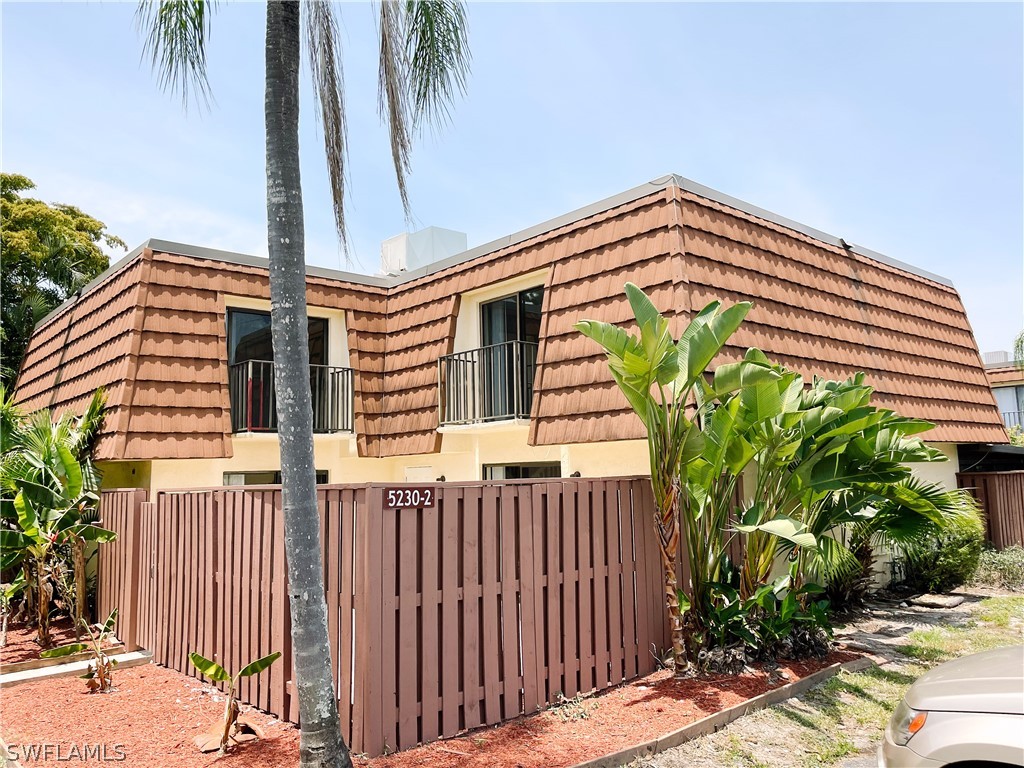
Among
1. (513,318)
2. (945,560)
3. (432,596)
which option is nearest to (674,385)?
(432,596)

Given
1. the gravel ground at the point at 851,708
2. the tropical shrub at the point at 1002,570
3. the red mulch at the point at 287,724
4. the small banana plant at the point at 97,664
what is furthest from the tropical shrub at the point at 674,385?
the tropical shrub at the point at 1002,570

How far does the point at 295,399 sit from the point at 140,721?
3.39 meters

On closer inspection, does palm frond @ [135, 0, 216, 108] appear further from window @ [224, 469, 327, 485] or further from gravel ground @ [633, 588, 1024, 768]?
window @ [224, 469, 327, 485]

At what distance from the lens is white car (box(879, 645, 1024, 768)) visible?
309 cm

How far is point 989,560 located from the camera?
12.1 meters

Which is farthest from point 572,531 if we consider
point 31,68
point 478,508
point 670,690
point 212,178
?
point 31,68

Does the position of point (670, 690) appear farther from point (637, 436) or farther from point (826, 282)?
point (826, 282)

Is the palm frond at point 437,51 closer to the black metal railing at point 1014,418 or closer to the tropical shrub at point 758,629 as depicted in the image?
the tropical shrub at point 758,629

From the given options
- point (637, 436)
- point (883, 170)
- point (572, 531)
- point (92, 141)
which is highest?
point (883, 170)

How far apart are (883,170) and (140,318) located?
1209 cm

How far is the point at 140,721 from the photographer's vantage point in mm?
5875

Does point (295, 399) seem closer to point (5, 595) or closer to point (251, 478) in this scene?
point (5, 595)

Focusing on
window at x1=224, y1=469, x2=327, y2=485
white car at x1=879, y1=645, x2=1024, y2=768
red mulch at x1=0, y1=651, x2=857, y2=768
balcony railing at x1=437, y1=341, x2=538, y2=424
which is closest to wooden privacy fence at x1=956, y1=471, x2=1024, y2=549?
red mulch at x1=0, y1=651, x2=857, y2=768

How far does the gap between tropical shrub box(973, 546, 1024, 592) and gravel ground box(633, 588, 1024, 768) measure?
254cm
